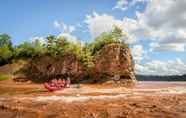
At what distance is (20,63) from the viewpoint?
50781 mm

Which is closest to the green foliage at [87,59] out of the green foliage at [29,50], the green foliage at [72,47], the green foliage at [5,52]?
the green foliage at [72,47]

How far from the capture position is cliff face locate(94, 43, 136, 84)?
138ft

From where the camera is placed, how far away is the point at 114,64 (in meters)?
42.3

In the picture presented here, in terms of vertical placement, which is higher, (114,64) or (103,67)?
(114,64)

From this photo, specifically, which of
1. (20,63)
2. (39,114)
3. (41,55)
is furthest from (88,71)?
(39,114)

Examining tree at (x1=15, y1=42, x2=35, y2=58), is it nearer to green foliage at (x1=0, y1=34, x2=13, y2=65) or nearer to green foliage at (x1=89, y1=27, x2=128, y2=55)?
green foliage at (x1=0, y1=34, x2=13, y2=65)

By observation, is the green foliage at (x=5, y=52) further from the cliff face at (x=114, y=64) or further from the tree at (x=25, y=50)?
the cliff face at (x=114, y=64)

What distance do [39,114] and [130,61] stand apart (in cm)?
3317

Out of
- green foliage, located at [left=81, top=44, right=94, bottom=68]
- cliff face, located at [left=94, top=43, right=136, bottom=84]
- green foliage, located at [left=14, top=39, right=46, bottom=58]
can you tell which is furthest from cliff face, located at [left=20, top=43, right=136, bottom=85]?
green foliage, located at [left=14, top=39, right=46, bottom=58]

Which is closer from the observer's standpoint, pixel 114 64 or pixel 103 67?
pixel 114 64

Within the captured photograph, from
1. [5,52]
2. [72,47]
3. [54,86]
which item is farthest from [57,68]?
[54,86]

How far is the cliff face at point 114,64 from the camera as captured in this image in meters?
42.0

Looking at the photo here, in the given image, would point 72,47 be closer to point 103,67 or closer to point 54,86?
point 103,67

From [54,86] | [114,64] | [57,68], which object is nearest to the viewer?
[54,86]
